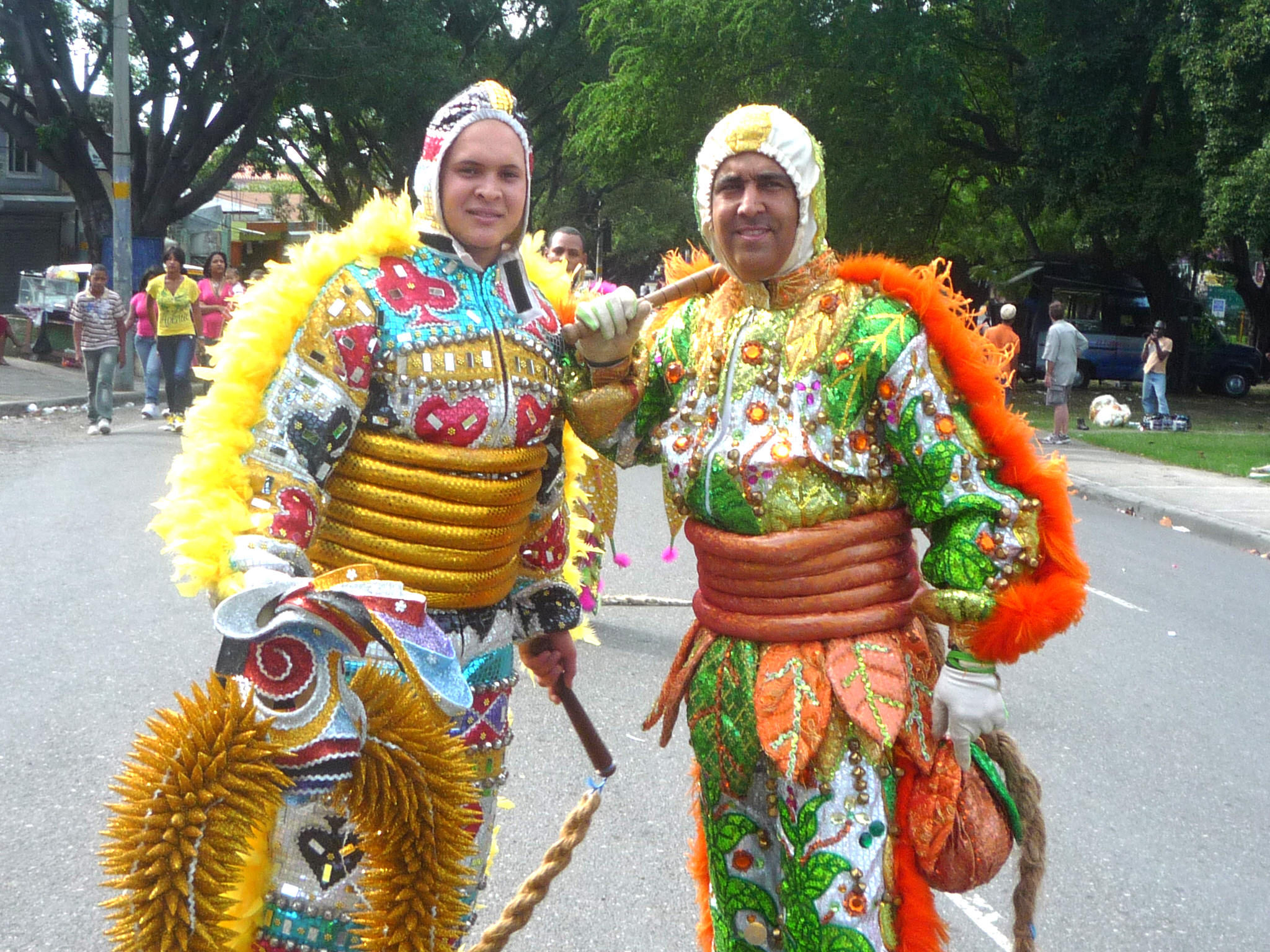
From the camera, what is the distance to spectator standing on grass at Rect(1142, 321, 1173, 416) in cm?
1728

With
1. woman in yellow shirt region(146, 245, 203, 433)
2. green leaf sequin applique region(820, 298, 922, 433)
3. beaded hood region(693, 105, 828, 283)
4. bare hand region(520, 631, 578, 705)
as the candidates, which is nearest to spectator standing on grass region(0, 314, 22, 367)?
→ woman in yellow shirt region(146, 245, 203, 433)

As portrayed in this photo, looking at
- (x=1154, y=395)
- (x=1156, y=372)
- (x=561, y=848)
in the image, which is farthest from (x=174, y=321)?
(x=1154, y=395)

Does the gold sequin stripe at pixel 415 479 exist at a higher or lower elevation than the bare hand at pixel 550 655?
higher

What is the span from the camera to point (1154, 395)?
1886cm

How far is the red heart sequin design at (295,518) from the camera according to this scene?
225cm

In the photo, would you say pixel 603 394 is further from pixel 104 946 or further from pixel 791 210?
pixel 104 946

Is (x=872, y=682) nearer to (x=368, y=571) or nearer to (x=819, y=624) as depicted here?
(x=819, y=624)

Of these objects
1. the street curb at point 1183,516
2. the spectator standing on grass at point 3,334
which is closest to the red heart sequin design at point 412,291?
the street curb at point 1183,516

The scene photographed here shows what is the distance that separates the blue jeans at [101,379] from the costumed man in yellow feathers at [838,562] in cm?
1167

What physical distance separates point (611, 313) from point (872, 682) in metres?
0.89

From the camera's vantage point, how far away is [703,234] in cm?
278

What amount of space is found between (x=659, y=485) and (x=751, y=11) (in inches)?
436

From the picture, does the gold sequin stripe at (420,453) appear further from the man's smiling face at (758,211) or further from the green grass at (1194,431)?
the green grass at (1194,431)

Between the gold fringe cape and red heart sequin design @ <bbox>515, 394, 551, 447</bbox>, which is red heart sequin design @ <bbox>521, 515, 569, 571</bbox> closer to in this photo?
red heart sequin design @ <bbox>515, 394, 551, 447</bbox>
